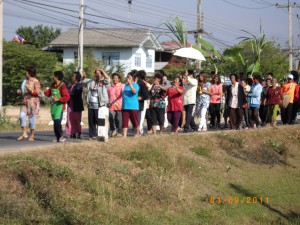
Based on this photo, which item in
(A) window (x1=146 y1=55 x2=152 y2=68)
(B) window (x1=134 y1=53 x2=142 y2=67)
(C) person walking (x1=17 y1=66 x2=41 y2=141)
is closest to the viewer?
(C) person walking (x1=17 y1=66 x2=41 y2=141)

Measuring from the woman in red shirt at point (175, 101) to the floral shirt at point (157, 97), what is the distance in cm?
19

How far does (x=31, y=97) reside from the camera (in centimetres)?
1471

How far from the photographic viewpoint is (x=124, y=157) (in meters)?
11.9

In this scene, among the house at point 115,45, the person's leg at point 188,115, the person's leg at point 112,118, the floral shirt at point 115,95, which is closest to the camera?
the floral shirt at point 115,95

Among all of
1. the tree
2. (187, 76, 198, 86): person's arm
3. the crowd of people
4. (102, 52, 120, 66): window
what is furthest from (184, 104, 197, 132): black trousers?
the tree

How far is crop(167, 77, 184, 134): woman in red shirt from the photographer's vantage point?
16094 mm

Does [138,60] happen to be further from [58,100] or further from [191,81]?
[58,100]

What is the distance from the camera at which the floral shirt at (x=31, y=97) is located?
47.7 feet

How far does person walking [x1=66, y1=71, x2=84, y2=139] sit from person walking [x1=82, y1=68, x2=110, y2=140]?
24cm

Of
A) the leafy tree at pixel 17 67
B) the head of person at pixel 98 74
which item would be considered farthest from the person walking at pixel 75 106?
the leafy tree at pixel 17 67

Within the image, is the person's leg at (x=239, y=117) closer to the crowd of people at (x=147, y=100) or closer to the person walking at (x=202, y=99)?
the crowd of people at (x=147, y=100)

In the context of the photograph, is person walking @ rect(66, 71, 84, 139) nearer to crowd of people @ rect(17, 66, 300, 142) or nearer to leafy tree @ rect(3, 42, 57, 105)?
crowd of people @ rect(17, 66, 300, 142)

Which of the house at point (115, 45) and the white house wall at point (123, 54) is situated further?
the white house wall at point (123, 54)

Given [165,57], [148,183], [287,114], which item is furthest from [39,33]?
[148,183]
